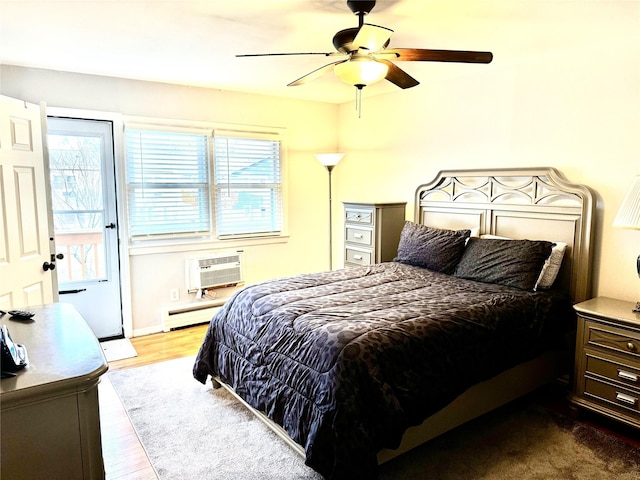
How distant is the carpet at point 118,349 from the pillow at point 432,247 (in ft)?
8.37

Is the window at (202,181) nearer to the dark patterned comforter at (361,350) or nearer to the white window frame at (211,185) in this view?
the white window frame at (211,185)

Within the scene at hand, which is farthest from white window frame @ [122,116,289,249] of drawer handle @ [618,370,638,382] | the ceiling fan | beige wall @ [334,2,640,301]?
drawer handle @ [618,370,638,382]

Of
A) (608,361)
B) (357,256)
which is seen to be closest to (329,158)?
(357,256)

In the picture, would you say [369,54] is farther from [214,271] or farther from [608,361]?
[214,271]

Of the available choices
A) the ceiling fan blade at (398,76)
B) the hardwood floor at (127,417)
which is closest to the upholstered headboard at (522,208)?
the ceiling fan blade at (398,76)

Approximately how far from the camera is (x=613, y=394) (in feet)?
8.64

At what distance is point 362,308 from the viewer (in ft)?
8.63

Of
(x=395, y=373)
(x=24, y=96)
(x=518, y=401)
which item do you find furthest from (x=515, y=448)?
(x=24, y=96)

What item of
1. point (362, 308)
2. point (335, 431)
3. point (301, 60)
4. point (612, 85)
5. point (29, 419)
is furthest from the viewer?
point (301, 60)

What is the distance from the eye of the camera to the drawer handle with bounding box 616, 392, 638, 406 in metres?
2.54

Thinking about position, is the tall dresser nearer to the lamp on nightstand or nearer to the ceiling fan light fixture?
the ceiling fan light fixture

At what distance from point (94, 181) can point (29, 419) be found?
10.8ft

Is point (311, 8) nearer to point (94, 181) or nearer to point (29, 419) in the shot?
point (29, 419)

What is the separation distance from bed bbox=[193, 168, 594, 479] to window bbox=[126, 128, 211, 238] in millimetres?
1716
